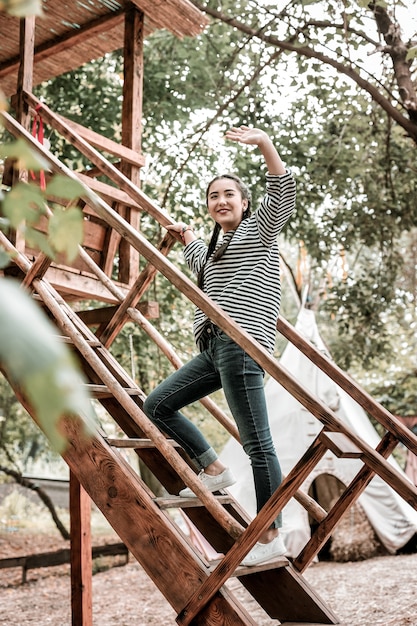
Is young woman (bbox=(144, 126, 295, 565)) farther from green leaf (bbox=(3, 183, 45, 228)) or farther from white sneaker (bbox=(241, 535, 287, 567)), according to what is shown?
green leaf (bbox=(3, 183, 45, 228))

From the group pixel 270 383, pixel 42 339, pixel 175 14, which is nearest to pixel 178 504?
pixel 42 339

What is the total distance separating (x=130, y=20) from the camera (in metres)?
5.86

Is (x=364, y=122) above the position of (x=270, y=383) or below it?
above

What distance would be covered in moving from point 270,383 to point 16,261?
6864mm

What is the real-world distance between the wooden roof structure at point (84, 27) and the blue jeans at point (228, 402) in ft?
12.1

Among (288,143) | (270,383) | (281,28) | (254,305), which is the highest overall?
(281,28)

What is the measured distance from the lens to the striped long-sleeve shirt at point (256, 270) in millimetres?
2883

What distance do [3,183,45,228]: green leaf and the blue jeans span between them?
6.76 ft

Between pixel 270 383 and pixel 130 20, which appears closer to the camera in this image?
pixel 130 20

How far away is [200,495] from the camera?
272 cm

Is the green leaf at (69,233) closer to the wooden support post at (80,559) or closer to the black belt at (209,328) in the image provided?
the black belt at (209,328)

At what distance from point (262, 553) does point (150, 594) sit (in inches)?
213

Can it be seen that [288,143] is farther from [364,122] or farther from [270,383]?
[270,383]

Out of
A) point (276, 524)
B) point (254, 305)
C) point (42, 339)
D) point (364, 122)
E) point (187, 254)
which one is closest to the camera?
point (42, 339)
